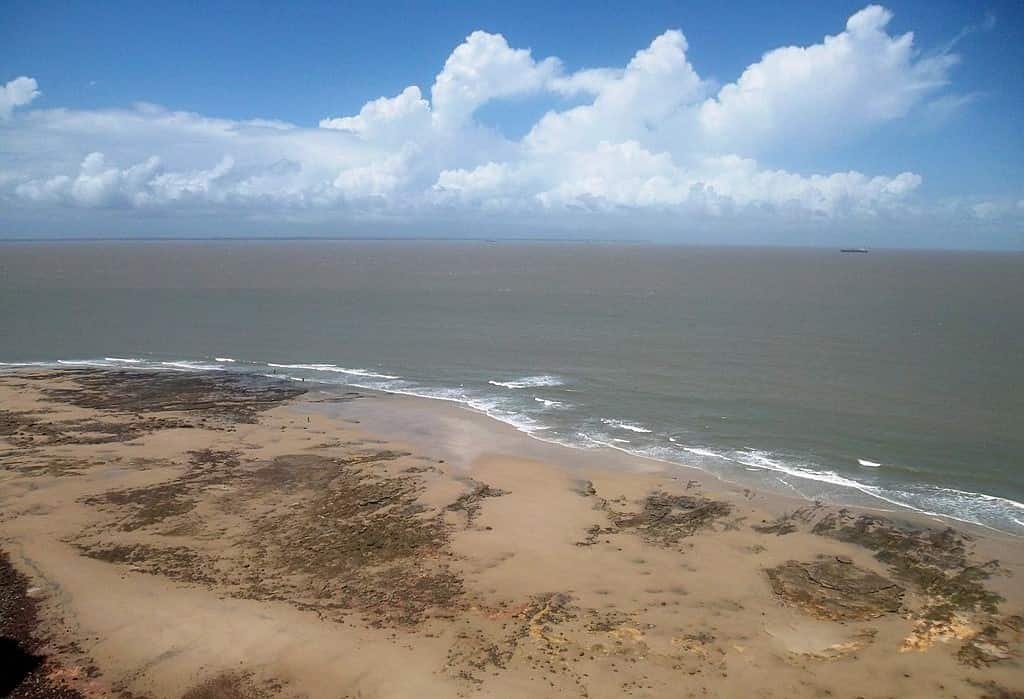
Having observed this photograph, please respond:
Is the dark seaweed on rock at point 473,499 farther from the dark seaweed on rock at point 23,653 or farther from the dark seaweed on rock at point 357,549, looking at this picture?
the dark seaweed on rock at point 23,653

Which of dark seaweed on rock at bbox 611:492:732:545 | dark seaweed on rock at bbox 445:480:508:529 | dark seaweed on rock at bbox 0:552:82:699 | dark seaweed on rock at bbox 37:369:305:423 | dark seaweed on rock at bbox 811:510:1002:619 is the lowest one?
dark seaweed on rock at bbox 0:552:82:699

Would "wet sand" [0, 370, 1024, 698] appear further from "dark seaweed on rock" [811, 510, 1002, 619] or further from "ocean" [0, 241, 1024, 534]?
"ocean" [0, 241, 1024, 534]

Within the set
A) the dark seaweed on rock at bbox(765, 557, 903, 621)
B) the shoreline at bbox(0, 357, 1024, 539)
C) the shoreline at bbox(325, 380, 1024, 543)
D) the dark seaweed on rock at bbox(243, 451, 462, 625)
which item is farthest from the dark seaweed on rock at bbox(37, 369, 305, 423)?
the dark seaweed on rock at bbox(765, 557, 903, 621)

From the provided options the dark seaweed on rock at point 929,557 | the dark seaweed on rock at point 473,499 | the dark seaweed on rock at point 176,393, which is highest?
the dark seaweed on rock at point 929,557

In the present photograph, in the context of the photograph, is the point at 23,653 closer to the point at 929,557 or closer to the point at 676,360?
the point at 929,557

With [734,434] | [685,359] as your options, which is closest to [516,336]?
[685,359]

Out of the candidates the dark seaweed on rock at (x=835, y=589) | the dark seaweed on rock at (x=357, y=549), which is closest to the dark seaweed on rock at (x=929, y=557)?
the dark seaweed on rock at (x=835, y=589)
